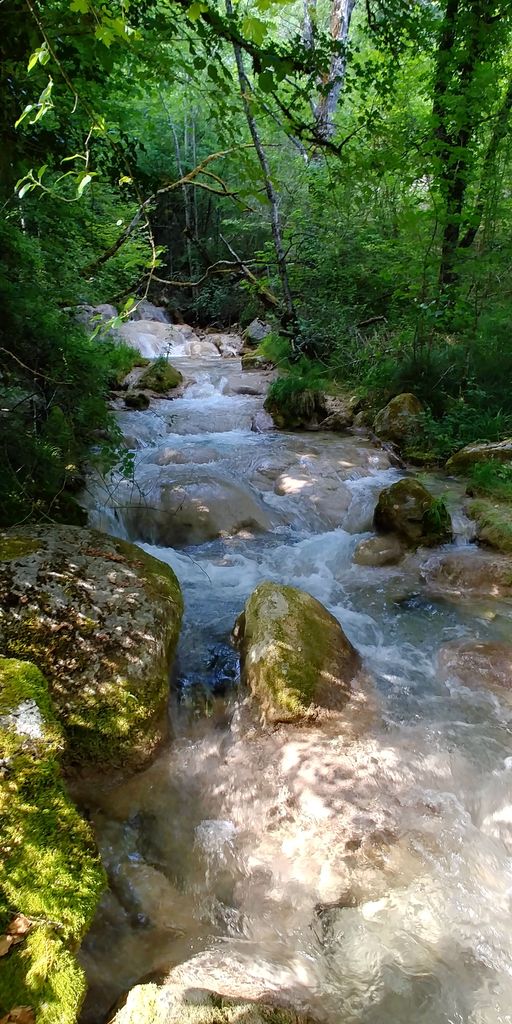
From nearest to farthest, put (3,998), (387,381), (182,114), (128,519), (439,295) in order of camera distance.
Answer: (3,998)
(128,519)
(439,295)
(387,381)
(182,114)

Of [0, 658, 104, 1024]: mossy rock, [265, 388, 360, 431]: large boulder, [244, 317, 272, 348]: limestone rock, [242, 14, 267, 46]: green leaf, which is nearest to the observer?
[0, 658, 104, 1024]: mossy rock

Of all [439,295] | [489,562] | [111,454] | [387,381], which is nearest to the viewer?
[111,454]

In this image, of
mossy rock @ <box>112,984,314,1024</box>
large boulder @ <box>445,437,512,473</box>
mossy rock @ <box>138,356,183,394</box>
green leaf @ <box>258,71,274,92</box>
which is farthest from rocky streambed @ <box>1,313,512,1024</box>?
mossy rock @ <box>138,356,183,394</box>

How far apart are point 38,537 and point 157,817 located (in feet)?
6.23

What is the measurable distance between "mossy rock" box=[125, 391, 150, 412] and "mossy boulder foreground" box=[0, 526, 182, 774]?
603 centimetres

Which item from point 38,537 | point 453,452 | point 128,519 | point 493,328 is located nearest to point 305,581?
point 128,519

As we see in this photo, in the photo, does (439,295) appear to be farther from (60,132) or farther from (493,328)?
(60,132)

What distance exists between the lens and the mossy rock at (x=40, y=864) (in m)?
1.33

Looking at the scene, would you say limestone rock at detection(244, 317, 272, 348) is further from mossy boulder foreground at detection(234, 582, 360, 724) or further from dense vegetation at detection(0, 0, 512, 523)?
mossy boulder foreground at detection(234, 582, 360, 724)

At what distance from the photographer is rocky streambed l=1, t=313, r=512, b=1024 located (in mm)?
1863

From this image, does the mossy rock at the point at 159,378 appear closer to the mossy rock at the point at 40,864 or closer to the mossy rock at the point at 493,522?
the mossy rock at the point at 493,522

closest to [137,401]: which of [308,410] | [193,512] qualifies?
[308,410]

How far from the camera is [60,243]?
426 centimetres

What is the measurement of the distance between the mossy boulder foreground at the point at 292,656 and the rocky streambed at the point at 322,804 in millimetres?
14
